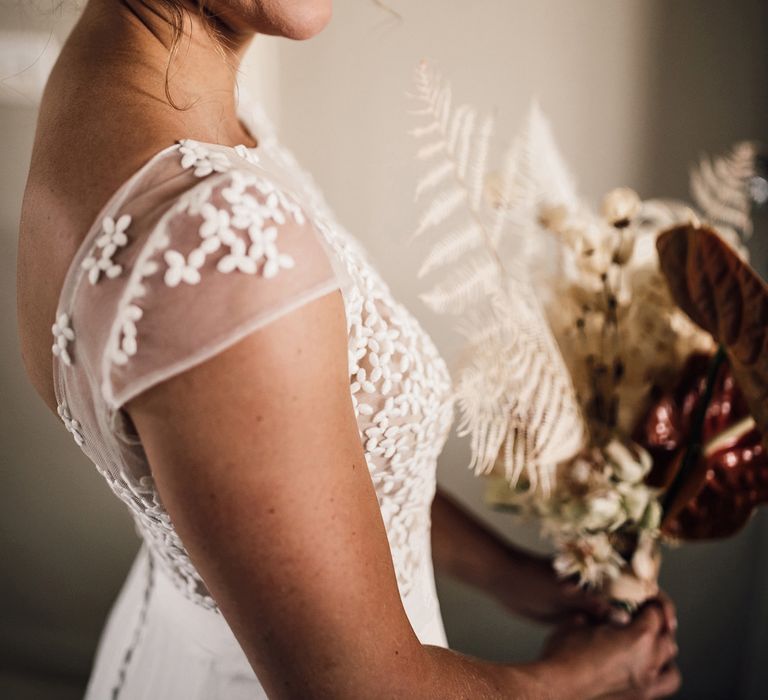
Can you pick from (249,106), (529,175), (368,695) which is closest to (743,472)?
(529,175)

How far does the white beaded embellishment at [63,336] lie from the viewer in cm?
45

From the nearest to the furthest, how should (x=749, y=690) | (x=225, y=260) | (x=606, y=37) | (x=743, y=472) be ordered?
(x=225, y=260) → (x=743, y=472) → (x=606, y=37) → (x=749, y=690)

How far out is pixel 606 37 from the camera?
41.5 inches

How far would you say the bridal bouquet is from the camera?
0.66 m

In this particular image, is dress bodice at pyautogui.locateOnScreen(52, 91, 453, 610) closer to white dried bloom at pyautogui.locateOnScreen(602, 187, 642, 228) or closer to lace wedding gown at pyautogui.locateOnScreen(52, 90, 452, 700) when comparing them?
lace wedding gown at pyautogui.locateOnScreen(52, 90, 452, 700)

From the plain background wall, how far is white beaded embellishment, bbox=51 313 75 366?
0.59 metres

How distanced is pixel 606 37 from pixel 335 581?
1.00m


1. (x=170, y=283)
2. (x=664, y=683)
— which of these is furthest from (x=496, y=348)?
(x=664, y=683)

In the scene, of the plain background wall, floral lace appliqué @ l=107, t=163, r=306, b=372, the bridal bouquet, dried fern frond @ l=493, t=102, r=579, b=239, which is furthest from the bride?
the plain background wall

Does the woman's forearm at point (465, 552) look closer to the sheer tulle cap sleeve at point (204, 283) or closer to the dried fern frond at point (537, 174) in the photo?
the dried fern frond at point (537, 174)

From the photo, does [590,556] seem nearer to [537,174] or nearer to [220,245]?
[537,174]

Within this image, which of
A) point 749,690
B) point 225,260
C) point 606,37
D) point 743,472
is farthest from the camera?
point 749,690

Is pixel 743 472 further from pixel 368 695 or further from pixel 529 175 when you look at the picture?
pixel 368 695

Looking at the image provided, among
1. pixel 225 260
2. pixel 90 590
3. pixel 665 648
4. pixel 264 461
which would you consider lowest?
pixel 90 590
